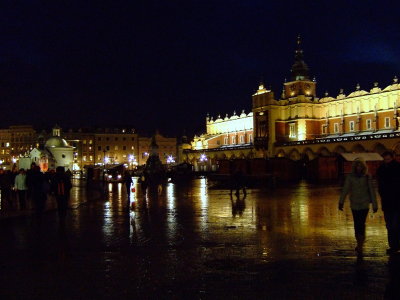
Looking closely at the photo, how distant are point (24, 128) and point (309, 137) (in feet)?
262

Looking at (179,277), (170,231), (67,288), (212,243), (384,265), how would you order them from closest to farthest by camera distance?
(67,288) < (179,277) < (384,265) < (212,243) < (170,231)

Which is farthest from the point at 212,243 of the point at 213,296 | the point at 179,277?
the point at 213,296

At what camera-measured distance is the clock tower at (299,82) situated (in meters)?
89.4

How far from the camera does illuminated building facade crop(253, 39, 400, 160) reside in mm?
72938

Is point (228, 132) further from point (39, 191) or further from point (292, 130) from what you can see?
point (39, 191)

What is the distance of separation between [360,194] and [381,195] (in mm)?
390

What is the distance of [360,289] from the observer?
6449mm

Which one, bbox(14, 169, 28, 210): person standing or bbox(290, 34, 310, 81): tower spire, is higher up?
bbox(290, 34, 310, 81): tower spire

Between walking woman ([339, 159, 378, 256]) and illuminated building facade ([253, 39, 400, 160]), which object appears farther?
illuminated building facade ([253, 39, 400, 160])

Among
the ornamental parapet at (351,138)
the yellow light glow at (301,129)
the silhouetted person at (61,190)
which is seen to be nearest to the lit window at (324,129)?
the yellow light glow at (301,129)

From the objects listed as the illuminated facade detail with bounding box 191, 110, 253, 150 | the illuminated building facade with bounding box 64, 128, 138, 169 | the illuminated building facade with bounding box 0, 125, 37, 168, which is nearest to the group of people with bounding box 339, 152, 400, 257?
the illuminated facade detail with bounding box 191, 110, 253, 150

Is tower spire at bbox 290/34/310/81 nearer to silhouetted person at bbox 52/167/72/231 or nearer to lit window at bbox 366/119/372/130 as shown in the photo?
lit window at bbox 366/119/372/130

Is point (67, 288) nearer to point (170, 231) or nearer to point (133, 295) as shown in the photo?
point (133, 295)

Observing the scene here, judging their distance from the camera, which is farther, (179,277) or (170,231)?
(170,231)
